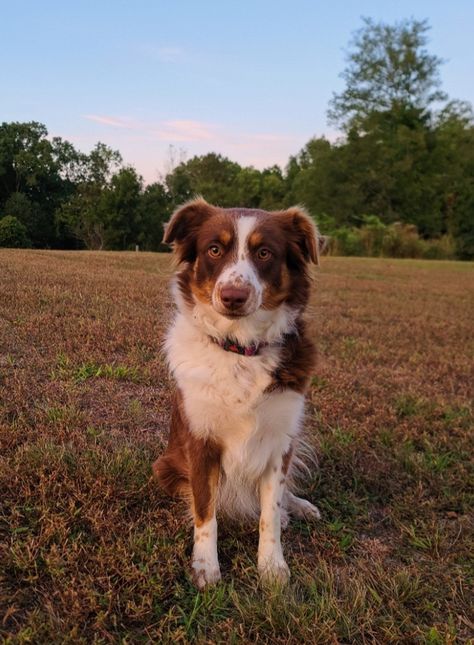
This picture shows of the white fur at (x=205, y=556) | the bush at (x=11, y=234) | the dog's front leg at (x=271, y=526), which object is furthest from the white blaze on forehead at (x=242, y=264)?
the bush at (x=11, y=234)

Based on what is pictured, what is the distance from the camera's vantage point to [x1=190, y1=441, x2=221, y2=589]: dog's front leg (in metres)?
2.25

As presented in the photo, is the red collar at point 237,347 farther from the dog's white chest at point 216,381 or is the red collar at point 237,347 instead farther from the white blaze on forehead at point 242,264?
the white blaze on forehead at point 242,264

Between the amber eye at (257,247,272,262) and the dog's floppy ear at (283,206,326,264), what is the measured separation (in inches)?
10.3

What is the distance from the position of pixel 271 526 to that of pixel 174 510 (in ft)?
1.66

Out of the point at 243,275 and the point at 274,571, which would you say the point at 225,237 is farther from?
the point at 274,571

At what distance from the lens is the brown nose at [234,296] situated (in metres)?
2.24

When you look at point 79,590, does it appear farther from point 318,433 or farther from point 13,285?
point 13,285

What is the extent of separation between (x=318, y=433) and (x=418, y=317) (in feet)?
17.5

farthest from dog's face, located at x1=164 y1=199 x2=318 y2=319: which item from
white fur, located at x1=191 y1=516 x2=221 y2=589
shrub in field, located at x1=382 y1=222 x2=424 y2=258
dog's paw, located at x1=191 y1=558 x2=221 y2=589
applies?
shrub in field, located at x1=382 y1=222 x2=424 y2=258

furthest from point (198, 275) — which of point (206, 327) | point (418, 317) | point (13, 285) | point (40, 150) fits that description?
point (40, 150)

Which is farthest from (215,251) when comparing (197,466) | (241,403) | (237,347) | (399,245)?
(399,245)

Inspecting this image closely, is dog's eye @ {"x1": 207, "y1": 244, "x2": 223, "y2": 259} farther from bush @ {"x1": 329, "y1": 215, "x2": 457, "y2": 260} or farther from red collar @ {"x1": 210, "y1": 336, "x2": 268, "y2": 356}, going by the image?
bush @ {"x1": 329, "y1": 215, "x2": 457, "y2": 260}

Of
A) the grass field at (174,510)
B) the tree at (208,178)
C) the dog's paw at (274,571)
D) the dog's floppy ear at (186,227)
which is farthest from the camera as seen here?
the tree at (208,178)

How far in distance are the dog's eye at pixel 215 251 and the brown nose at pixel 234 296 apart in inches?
11.1
